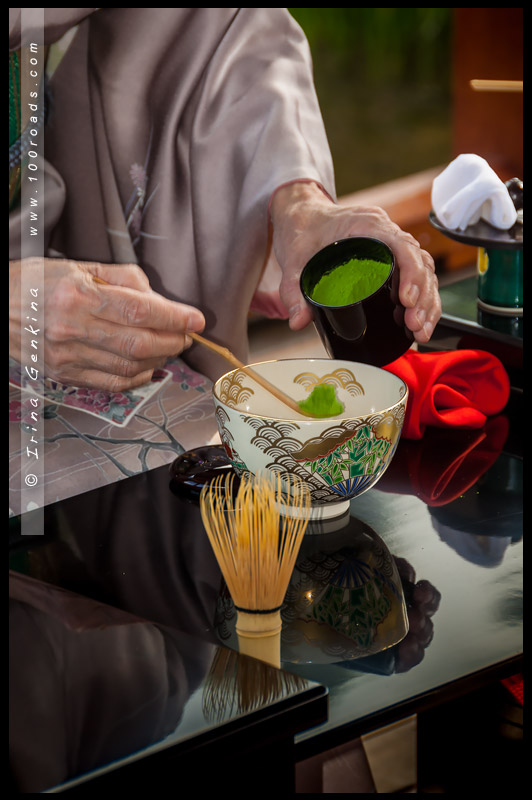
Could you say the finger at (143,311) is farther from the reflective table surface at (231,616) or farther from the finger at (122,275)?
the reflective table surface at (231,616)

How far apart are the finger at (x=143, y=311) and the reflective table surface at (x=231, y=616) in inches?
7.0

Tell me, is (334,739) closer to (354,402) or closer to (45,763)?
(45,763)

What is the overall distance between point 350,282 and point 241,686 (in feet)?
1.69

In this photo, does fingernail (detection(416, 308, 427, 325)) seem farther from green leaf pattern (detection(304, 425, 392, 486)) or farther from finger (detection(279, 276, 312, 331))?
green leaf pattern (detection(304, 425, 392, 486))

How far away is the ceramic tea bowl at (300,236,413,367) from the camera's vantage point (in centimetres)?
94

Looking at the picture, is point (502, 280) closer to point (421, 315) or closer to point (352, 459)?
point (421, 315)

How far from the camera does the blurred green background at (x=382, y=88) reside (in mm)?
3998

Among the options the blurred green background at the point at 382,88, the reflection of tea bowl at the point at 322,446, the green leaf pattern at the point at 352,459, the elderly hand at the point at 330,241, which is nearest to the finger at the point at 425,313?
the elderly hand at the point at 330,241

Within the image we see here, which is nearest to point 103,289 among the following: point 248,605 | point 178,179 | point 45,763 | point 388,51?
point 178,179

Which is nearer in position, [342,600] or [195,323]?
[342,600]

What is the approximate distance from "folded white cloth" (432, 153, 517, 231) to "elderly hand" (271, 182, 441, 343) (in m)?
0.13

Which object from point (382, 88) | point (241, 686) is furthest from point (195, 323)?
point (382, 88)

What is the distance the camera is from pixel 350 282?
100 centimetres

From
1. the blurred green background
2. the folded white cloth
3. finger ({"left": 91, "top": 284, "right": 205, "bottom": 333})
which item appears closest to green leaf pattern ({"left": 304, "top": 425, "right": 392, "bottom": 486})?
finger ({"left": 91, "top": 284, "right": 205, "bottom": 333})
